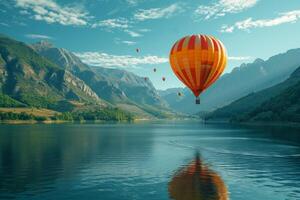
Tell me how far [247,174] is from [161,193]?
83.8ft

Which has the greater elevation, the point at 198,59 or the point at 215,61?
the point at 198,59

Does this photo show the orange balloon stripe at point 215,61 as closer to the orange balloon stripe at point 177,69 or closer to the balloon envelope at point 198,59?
the balloon envelope at point 198,59

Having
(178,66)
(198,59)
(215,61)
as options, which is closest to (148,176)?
(198,59)

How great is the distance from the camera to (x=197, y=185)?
6106 centimetres

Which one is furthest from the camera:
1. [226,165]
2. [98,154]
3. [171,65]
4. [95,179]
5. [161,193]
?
[98,154]

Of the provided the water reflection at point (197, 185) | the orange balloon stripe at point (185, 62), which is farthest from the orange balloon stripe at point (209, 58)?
the water reflection at point (197, 185)

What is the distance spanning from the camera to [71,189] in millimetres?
56812

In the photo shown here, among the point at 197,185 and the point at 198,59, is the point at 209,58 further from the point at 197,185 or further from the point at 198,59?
the point at 197,185

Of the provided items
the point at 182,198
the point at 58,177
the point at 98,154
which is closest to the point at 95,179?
the point at 58,177

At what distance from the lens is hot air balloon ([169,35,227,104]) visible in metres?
88.9

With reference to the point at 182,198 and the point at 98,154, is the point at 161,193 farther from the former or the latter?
the point at 98,154

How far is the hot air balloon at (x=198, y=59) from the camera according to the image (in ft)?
292

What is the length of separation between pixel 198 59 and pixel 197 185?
123ft

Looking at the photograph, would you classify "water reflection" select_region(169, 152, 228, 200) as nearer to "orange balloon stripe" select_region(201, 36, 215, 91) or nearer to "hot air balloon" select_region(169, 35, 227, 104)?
"hot air balloon" select_region(169, 35, 227, 104)
